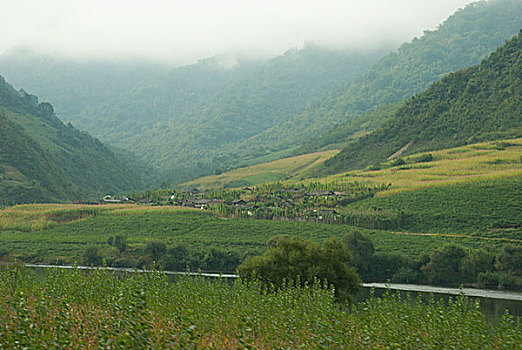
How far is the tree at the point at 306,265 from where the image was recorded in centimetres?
6306

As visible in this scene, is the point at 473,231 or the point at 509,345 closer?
the point at 509,345

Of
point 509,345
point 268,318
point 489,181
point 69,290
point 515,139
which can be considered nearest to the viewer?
point 509,345

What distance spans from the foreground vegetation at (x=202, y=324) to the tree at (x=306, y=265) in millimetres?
27653

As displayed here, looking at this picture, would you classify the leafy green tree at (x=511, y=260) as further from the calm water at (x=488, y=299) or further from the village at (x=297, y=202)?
the village at (x=297, y=202)

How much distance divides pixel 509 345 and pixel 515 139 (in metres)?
166

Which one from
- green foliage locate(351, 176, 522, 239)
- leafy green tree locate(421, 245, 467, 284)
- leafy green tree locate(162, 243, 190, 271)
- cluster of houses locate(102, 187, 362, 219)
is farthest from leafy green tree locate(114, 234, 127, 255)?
green foliage locate(351, 176, 522, 239)

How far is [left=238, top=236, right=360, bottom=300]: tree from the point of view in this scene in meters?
63.1

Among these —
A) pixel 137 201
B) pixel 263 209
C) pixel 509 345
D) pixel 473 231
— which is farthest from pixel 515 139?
pixel 509 345

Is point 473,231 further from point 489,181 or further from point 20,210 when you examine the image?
point 20,210

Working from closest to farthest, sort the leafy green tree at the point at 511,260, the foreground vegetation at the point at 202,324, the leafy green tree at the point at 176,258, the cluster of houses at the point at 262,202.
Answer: the foreground vegetation at the point at 202,324
the leafy green tree at the point at 511,260
the leafy green tree at the point at 176,258
the cluster of houses at the point at 262,202

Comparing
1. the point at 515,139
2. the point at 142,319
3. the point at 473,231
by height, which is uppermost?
the point at 515,139

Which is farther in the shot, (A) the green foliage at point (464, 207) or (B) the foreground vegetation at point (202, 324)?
(A) the green foliage at point (464, 207)

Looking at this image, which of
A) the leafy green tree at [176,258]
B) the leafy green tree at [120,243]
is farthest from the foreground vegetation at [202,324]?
the leafy green tree at [120,243]

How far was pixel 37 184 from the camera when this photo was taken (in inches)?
7515
